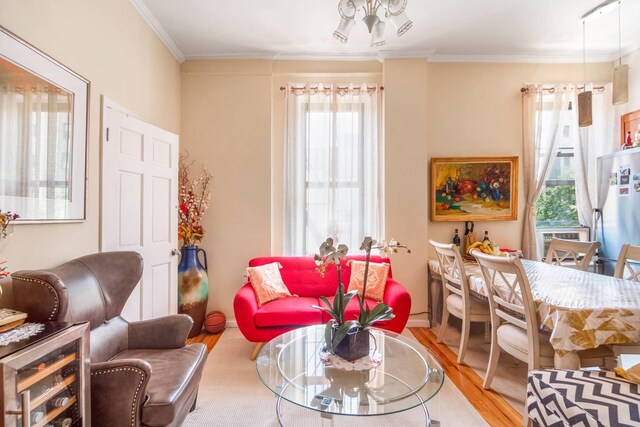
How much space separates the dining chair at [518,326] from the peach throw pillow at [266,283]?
5.90 ft

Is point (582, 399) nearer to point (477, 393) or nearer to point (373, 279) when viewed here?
point (477, 393)

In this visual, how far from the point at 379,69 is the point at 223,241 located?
2781 millimetres

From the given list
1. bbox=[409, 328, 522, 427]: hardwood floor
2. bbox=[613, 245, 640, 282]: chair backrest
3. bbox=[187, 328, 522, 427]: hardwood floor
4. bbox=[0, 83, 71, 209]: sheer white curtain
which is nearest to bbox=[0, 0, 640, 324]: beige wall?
bbox=[187, 328, 522, 427]: hardwood floor

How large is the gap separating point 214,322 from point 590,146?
4800 millimetres

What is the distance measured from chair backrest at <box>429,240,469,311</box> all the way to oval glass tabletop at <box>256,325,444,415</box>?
0.88 metres

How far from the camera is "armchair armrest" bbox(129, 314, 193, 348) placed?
73.7 inches

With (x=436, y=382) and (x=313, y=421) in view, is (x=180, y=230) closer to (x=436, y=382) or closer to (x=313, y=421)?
(x=313, y=421)

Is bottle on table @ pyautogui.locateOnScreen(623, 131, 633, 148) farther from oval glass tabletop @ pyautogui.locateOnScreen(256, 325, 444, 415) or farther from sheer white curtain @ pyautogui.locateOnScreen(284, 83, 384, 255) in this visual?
oval glass tabletop @ pyautogui.locateOnScreen(256, 325, 444, 415)

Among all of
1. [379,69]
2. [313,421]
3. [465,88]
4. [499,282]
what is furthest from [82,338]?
[465,88]

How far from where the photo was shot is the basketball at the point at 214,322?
124 inches

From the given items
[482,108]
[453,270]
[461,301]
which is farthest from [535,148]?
[461,301]

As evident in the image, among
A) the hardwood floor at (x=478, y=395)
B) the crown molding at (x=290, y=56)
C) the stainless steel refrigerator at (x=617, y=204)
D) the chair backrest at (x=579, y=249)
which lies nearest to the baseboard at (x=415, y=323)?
the hardwood floor at (x=478, y=395)

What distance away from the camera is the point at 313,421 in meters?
1.81

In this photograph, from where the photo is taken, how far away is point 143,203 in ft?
8.11
